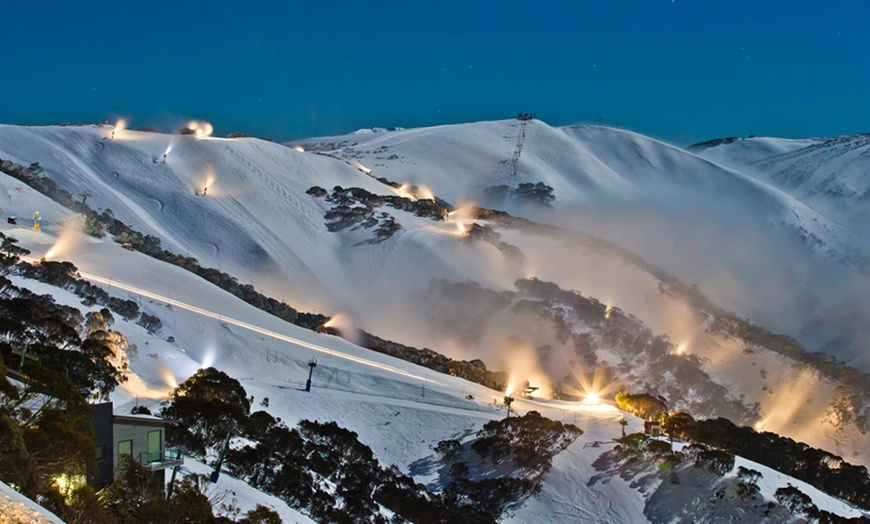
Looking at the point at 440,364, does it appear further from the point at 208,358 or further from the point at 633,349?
the point at 633,349

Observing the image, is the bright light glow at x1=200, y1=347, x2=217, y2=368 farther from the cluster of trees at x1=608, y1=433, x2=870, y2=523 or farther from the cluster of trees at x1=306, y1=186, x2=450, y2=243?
the cluster of trees at x1=306, y1=186, x2=450, y2=243

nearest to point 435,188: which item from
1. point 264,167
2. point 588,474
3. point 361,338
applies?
point 264,167

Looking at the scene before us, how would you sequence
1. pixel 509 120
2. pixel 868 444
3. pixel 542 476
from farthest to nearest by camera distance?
1. pixel 509 120
2. pixel 868 444
3. pixel 542 476

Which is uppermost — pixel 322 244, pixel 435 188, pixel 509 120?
pixel 509 120

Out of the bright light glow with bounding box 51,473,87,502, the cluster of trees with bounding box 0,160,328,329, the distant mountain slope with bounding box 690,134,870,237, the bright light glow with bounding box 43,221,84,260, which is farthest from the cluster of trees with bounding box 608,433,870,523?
the distant mountain slope with bounding box 690,134,870,237

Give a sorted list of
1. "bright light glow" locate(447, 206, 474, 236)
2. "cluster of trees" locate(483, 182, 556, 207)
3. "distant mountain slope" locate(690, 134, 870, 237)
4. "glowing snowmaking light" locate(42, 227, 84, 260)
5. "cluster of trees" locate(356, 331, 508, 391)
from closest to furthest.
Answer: "glowing snowmaking light" locate(42, 227, 84, 260) → "cluster of trees" locate(356, 331, 508, 391) → "bright light glow" locate(447, 206, 474, 236) → "cluster of trees" locate(483, 182, 556, 207) → "distant mountain slope" locate(690, 134, 870, 237)

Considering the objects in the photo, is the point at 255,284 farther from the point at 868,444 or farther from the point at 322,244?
the point at 868,444

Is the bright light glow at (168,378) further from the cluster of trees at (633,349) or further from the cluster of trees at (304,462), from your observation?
the cluster of trees at (633,349)

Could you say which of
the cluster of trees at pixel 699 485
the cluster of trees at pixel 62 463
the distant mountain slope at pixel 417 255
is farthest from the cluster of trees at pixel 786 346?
the cluster of trees at pixel 62 463

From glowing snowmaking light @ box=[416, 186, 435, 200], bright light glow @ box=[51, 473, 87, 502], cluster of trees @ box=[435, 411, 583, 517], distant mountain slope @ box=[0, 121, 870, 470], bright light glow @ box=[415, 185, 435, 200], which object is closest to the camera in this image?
bright light glow @ box=[51, 473, 87, 502]
